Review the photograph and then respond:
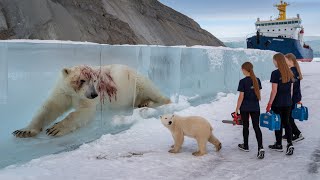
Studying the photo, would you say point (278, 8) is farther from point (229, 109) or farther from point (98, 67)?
point (98, 67)

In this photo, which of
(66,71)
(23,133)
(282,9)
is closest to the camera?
(23,133)

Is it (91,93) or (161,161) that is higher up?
(91,93)

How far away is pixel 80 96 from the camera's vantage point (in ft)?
20.1

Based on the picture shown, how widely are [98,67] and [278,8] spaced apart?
43.8m

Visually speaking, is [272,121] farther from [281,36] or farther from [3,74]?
[281,36]

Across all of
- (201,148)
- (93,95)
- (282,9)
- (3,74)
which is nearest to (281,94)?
(201,148)

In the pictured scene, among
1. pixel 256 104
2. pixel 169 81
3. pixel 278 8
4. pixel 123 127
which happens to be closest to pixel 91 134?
pixel 123 127

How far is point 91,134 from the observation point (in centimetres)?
627

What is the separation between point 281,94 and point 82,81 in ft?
9.18

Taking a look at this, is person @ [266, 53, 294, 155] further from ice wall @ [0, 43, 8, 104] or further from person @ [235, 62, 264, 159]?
ice wall @ [0, 43, 8, 104]

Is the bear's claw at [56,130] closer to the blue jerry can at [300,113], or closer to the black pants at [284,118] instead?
the black pants at [284,118]

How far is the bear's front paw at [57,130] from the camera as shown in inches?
225

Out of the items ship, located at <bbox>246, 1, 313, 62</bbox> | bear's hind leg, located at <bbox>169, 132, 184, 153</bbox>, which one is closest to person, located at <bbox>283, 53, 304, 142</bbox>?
bear's hind leg, located at <bbox>169, 132, 184, 153</bbox>

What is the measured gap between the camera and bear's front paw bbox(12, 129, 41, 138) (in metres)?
5.10
